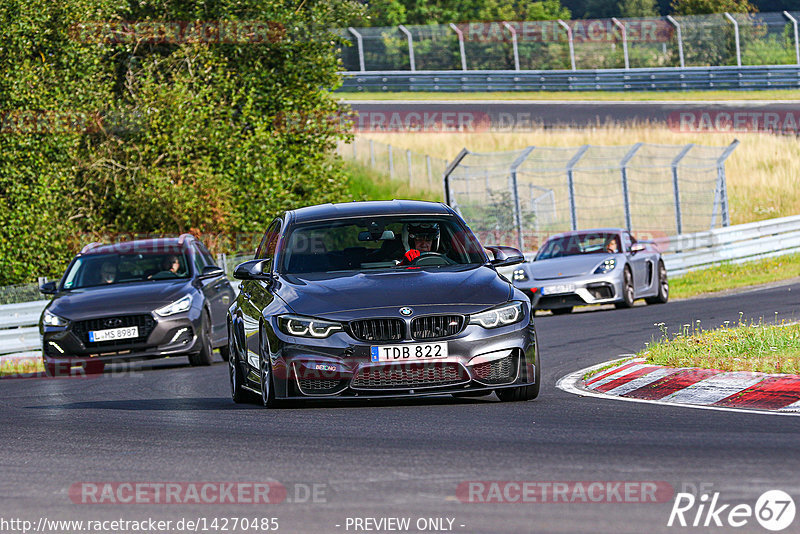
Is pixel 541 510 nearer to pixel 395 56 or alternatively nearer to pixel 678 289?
pixel 678 289

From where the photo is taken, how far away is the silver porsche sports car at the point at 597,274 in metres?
22.0

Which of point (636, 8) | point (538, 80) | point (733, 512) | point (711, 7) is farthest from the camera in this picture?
point (636, 8)

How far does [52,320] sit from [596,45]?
1677 inches

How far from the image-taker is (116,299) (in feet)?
54.9

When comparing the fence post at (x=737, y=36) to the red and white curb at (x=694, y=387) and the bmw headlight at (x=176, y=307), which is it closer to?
the bmw headlight at (x=176, y=307)

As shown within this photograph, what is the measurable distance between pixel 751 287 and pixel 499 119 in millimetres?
26663

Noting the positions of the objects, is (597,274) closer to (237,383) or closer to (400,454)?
(237,383)

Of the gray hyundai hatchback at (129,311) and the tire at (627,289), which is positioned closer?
the gray hyundai hatchback at (129,311)

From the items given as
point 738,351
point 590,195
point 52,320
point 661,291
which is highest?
point 738,351

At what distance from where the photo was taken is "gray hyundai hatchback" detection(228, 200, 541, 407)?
952 cm

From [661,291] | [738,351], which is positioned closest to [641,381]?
[738,351]

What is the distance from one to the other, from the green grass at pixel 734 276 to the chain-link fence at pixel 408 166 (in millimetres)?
14649

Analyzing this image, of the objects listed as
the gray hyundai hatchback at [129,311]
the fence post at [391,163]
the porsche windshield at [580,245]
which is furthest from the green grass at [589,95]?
the gray hyundai hatchback at [129,311]

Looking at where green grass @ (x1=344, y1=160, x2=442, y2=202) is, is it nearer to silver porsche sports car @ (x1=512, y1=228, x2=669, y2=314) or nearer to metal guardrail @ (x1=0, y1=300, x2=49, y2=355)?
silver porsche sports car @ (x1=512, y1=228, x2=669, y2=314)
